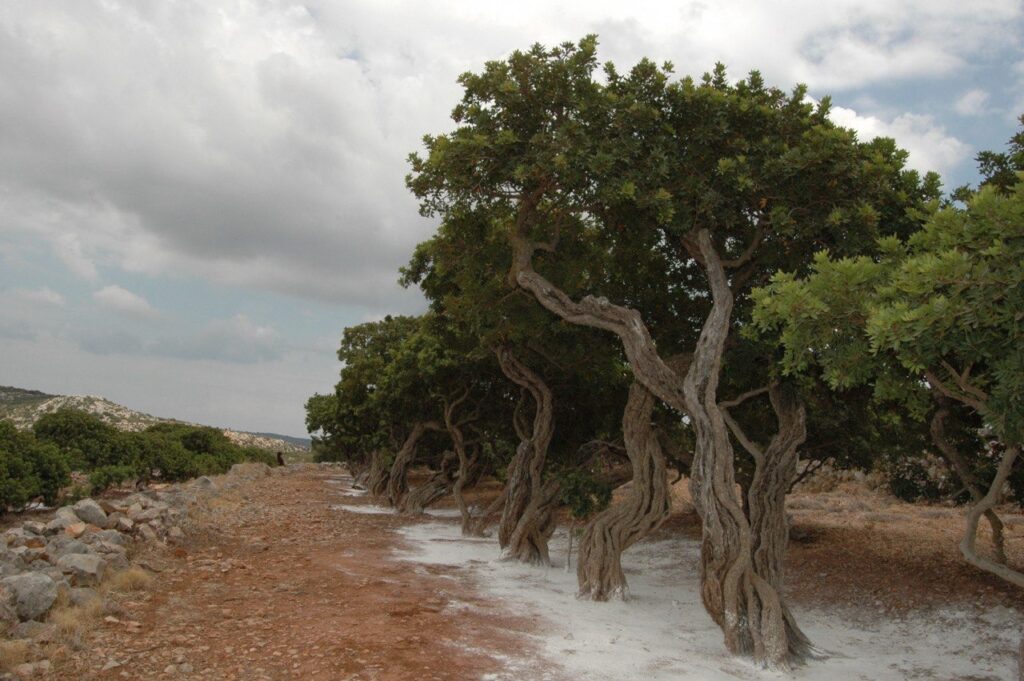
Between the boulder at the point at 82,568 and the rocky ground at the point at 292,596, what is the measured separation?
0.03 meters

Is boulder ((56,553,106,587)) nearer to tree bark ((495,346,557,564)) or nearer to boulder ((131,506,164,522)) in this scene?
boulder ((131,506,164,522))

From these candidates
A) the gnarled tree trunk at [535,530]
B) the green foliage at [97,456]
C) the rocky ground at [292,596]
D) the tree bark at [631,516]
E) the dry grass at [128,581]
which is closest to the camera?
the rocky ground at [292,596]

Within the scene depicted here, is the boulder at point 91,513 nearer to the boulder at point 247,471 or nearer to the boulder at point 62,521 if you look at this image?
the boulder at point 62,521

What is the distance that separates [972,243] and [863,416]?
28.4 feet

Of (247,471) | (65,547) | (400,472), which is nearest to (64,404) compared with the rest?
(247,471)

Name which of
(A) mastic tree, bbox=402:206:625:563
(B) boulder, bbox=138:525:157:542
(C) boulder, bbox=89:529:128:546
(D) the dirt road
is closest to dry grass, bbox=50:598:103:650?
(D) the dirt road

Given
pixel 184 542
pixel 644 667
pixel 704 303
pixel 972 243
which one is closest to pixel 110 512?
pixel 184 542

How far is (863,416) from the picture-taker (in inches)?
571

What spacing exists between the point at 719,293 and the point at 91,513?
11.6 meters

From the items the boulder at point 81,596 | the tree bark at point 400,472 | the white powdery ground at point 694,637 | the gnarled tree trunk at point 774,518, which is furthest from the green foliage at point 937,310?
the tree bark at point 400,472

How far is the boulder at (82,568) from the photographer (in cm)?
924

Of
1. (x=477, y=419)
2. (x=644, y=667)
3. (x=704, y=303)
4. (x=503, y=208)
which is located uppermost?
(x=503, y=208)

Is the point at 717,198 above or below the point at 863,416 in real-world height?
above

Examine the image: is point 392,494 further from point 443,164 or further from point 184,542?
point 443,164
